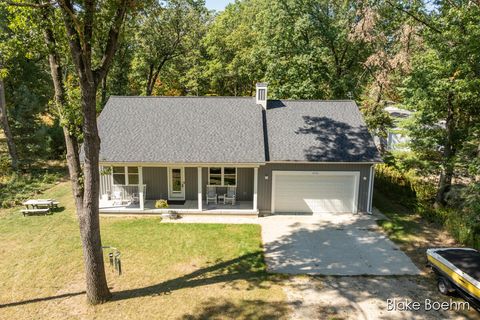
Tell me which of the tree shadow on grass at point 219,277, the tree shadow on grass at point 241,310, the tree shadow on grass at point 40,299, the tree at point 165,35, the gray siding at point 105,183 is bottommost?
the tree shadow on grass at point 40,299

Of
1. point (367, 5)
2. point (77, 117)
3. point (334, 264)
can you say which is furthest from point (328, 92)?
point (77, 117)

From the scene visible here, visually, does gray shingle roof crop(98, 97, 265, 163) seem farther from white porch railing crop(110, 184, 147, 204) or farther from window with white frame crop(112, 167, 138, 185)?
white porch railing crop(110, 184, 147, 204)

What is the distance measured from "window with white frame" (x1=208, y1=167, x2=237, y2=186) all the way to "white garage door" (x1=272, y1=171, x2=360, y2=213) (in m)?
2.29

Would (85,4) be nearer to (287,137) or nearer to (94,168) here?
(94,168)

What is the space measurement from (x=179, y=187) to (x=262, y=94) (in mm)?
6781

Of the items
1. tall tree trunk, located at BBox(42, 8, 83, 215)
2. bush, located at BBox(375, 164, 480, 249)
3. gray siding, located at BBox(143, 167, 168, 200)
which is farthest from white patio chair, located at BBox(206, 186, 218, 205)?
bush, located at BBox(375, 164, 480, 249)

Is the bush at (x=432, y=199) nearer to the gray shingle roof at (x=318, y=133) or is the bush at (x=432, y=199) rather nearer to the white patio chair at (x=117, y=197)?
the gray shingle roof at (x=318, y=133)

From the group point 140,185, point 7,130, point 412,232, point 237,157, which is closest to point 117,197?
point 140,185

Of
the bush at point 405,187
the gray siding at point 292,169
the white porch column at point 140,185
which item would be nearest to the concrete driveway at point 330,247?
the gray siding at point 292,169

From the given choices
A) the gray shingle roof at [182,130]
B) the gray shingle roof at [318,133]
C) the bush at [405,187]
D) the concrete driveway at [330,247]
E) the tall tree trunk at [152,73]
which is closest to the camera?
the concrete driveway at [330,247]

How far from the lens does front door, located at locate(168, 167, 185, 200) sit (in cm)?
1742

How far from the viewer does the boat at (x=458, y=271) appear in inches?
339

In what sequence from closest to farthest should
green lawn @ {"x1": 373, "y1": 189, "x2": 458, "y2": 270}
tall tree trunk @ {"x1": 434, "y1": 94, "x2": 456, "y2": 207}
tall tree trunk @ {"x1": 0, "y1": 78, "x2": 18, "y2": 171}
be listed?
green lawn @ {"x1": 373, "y1": 189, "x2": 458, "y2": 270} < tall tree trunk @ {"x1": 434, "y1": 94, "x2": 456, "y2": 207} < tall tree trunk @ {"x1": 0, "y1": 78, "x2": 18, "y2": 171}

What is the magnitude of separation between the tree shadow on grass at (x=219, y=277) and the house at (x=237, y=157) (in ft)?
15.3
